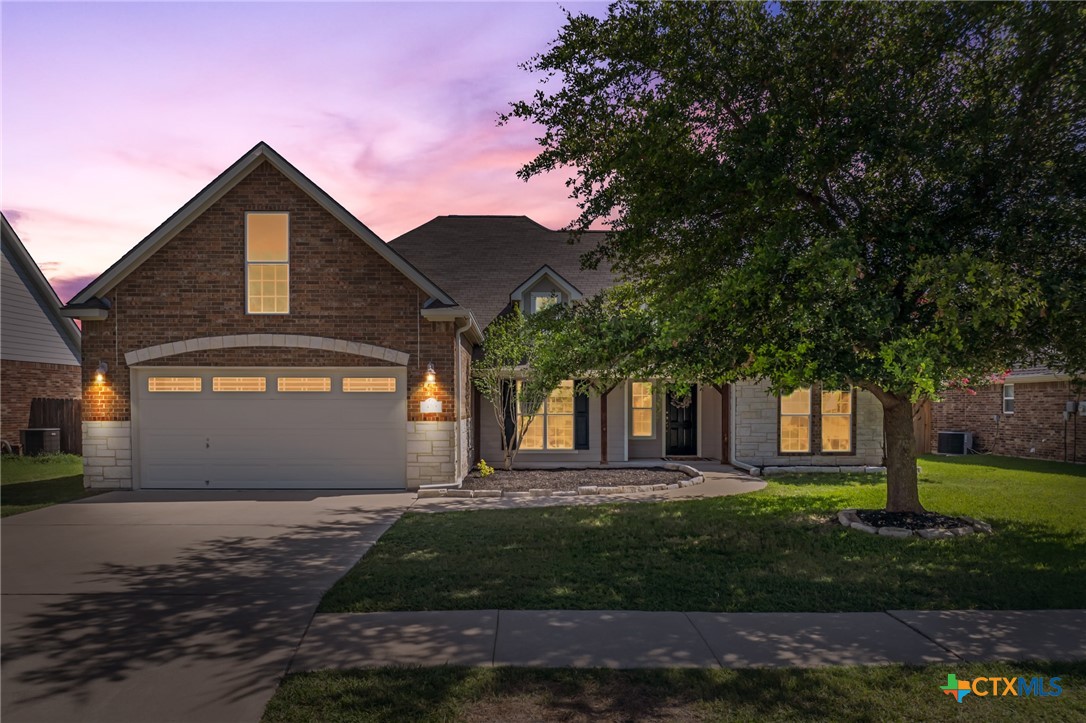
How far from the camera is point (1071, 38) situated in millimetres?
8266

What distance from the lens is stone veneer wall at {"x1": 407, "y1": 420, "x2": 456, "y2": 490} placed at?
14445 millimetres

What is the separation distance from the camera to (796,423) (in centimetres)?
1867

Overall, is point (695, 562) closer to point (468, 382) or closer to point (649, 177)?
point (649, 177)

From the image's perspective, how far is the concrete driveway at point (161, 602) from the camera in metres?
4.70

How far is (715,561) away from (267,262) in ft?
36.5

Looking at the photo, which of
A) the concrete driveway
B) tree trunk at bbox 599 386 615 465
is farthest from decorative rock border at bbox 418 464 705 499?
tree trunk at bbox 599 386 615 465

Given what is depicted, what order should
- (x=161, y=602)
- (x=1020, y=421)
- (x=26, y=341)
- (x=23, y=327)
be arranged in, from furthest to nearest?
(x=1020, y=421), (x=26, y=341), (x=23, y=327), (x=161, y=602)

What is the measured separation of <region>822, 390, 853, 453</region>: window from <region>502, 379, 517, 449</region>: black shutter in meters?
8.64

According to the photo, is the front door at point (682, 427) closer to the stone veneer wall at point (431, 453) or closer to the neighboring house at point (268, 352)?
the neighboring house at point (268, 352)

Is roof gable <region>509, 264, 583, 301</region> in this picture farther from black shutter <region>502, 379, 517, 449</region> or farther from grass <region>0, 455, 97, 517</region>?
grass <region>0, 455, 97, 517</region>

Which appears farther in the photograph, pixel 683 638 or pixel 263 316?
pixel 263 316

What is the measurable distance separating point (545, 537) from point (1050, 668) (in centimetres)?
591

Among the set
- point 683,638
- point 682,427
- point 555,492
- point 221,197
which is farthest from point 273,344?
point 682,427

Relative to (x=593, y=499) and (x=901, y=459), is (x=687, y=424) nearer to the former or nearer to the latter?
(x=593, y=499)
